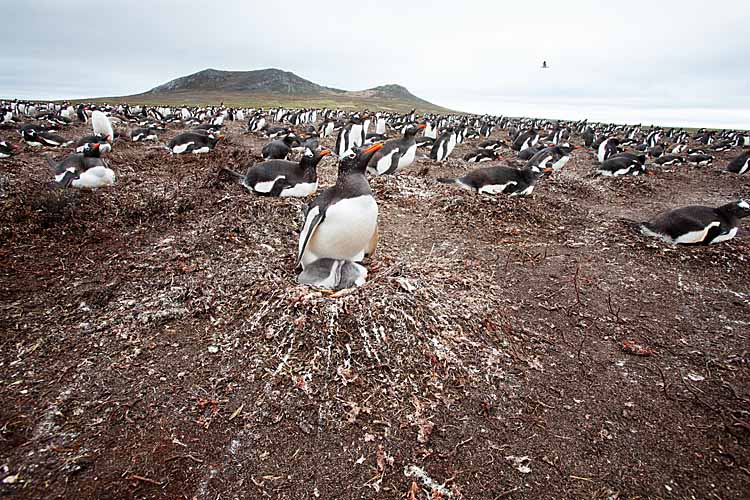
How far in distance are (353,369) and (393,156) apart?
25.7 ft

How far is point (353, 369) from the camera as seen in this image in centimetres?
328

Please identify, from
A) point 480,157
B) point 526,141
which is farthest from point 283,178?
point 526,141

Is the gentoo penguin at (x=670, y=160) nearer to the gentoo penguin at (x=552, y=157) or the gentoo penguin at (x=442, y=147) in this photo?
the gentoo penguin at (x=552, y=157)

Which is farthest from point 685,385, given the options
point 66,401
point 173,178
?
point 173,178

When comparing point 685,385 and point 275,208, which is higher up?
point 275,208

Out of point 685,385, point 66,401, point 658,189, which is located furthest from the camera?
point 658,189

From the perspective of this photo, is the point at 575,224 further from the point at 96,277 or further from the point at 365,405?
the point at 96,277

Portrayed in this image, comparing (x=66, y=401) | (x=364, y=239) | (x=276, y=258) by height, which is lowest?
(x=66, y=401)

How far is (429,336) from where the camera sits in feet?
11.8

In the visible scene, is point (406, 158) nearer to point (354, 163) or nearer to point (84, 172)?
point (354, 163)

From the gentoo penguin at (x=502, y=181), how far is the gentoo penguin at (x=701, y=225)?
111 inches

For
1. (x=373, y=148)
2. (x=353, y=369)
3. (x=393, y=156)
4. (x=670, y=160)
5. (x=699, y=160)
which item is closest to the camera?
(x=353, y=369)

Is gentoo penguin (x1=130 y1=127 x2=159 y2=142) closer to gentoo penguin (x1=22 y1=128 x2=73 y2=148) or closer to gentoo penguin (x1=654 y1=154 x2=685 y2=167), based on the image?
gentoo penguin (x1=22 y1=128 x2=73 y2=148)

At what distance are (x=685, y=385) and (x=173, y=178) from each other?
9373 mm
